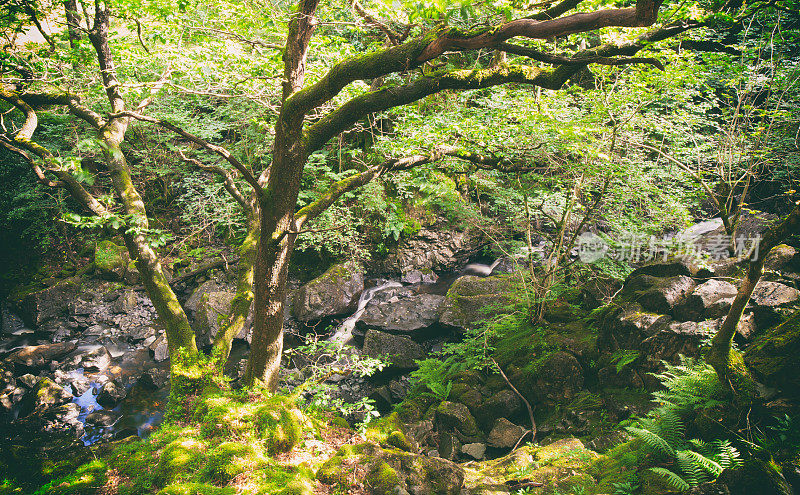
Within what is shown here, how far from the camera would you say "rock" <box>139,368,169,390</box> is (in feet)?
29.3

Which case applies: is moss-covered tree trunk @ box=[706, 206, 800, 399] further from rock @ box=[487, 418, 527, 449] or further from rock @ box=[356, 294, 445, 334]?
rock @ box=[356, 294, 445, 334]

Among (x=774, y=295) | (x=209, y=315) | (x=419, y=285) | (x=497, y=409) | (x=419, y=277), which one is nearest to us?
(x=774, y=295)

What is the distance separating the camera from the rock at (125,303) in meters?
11.9

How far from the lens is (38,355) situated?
9609 mm

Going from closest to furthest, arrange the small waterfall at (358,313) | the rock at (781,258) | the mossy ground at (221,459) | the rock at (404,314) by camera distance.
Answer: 1. the mossy ground at (221,459)
2. the rock at (781,258)
3. the rock at (404,314)
4. the small waterfall at (358,313)

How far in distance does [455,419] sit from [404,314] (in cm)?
411

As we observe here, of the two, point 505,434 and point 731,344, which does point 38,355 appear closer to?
point 505,434

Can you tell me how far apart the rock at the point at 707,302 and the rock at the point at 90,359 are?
1286 centimetres

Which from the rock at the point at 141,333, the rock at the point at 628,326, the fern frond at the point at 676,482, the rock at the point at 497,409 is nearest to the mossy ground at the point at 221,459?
the fern frond at the point at 676,482

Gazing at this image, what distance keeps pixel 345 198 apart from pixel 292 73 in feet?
25.7

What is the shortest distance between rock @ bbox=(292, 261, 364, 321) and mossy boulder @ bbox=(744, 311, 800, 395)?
29.8ft

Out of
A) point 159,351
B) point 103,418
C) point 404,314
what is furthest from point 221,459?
point 159,351

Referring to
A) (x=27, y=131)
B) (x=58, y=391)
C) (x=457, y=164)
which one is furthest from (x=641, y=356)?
(x=58, y=391)

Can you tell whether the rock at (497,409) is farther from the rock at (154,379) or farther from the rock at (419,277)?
the rock at (154,379)
